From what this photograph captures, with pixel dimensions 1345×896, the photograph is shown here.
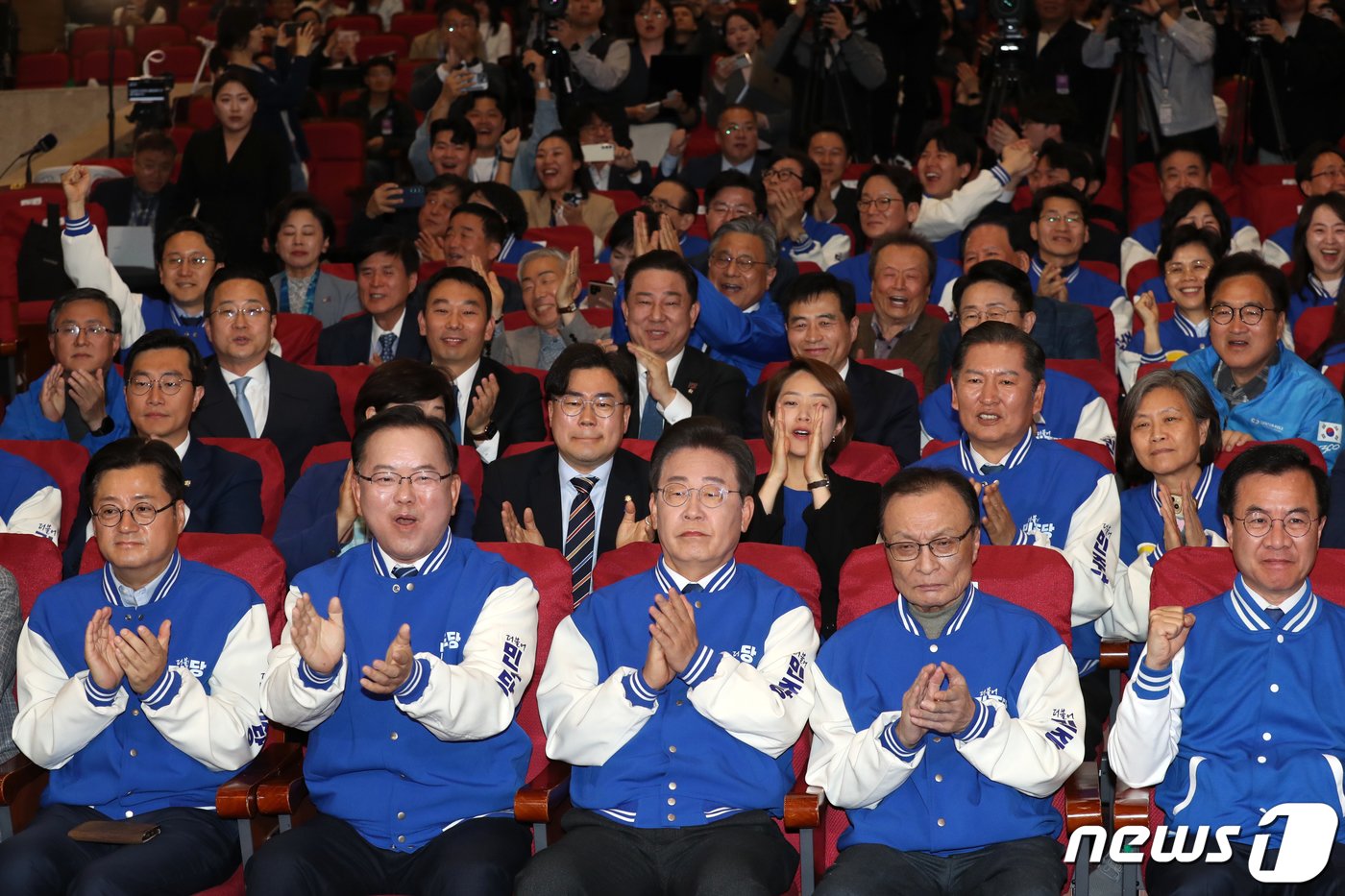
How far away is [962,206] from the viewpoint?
273 inches

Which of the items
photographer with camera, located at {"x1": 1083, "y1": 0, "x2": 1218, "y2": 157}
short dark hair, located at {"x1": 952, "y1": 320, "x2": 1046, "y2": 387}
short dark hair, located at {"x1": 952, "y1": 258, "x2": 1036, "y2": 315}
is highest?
photographer with camera, located at {"x1": 1083, "y1": 0, "x2": 1218, "y2": 157}

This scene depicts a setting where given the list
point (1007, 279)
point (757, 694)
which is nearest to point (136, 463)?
point (757, 694)

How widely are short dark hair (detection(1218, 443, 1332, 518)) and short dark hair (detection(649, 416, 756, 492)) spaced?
96 centimetres

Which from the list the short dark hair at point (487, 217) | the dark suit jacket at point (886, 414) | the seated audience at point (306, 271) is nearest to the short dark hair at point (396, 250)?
the seated audience at point (306, 271)

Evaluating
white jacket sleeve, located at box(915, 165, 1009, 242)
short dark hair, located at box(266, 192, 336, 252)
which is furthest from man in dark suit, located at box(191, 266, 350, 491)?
white jacket sleeve, located at box(915, 165, 1009, 242)

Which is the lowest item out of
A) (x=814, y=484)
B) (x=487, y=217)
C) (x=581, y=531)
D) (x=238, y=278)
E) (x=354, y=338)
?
(x=581, y=531)

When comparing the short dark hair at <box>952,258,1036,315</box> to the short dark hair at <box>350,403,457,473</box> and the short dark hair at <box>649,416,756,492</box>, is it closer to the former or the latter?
the short dark hair at <box>649,416,756,492</box>

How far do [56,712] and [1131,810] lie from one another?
2.11m

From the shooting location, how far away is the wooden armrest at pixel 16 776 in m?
3.25

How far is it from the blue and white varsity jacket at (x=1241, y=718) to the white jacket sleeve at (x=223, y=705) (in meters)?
1.73

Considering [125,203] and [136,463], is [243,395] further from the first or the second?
[125,203]

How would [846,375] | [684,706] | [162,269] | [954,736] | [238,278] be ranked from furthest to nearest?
[162,269]
[238,278]
[846,375]
[684,706]
[954,736]

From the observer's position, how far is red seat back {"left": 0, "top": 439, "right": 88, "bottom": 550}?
14.6 feet

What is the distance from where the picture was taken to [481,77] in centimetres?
837
